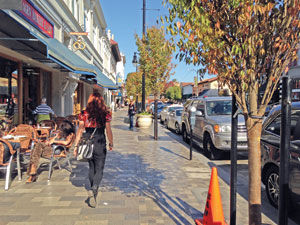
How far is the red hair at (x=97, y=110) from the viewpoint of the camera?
14.4 ft

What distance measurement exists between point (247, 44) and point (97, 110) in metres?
2.70

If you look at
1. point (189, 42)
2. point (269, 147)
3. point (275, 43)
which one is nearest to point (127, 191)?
point (269, 147)

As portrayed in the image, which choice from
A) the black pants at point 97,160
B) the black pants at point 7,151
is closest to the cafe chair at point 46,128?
the black pants at point 7,151

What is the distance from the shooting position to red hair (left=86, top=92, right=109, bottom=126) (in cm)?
440

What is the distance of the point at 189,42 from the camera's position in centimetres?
263

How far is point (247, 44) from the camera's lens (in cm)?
245

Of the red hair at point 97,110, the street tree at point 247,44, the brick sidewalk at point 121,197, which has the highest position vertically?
the street tree at point 247,44

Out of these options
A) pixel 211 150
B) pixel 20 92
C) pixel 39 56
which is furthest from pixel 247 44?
pixel 20 92

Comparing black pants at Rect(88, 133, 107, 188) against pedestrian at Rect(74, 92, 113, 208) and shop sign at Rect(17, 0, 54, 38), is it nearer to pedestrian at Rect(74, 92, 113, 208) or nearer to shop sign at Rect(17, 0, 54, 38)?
pedestrian at Rect(74, 92, 113, 208)

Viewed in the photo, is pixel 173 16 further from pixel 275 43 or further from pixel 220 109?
pixel 220 109

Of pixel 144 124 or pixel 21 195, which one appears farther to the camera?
pixel 144 124

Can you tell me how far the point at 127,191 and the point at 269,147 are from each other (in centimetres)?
264

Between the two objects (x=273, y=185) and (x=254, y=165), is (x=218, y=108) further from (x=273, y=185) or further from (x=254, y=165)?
(x=254, y=165)

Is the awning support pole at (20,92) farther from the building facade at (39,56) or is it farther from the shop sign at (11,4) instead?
the shop sign at (11,4)
